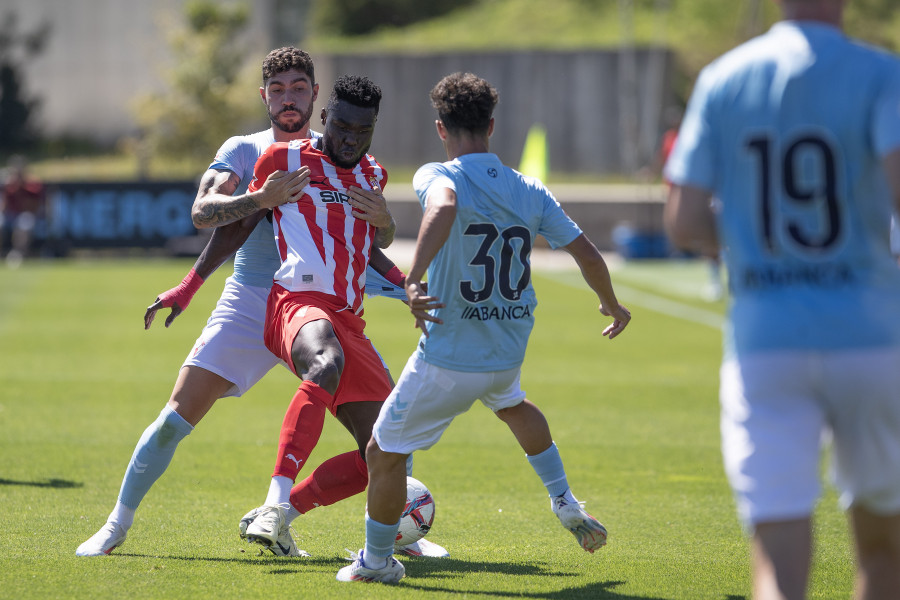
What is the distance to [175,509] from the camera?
21.5 feet

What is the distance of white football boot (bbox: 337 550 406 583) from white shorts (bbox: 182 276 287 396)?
1.03 meters

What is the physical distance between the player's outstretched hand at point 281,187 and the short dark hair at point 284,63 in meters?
0.65

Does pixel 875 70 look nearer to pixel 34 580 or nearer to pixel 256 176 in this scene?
pixel 256 176

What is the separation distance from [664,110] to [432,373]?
1618 inches

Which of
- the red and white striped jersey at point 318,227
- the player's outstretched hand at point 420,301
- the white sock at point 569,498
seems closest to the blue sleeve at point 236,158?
the red and white striped jersey at point 318,227

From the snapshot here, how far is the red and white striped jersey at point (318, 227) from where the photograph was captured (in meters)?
5.40

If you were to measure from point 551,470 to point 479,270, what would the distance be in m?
1.15

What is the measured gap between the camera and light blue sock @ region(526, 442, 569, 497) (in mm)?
→ 5348

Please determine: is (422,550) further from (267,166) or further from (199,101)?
(199,101)

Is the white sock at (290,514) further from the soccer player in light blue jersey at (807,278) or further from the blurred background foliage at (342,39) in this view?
the blurred background foliage at (342,39)

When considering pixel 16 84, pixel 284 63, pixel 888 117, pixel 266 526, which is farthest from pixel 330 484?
pixel 16 84

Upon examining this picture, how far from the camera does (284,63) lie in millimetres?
5719

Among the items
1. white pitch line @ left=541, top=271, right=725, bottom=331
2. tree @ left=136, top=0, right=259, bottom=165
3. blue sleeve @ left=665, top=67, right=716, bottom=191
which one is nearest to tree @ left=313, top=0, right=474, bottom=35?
tree @ left=136, top=0, right=259, bottom=165

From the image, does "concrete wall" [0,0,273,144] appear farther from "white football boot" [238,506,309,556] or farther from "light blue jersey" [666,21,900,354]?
"light blue jersey" [666,21,900,354]
